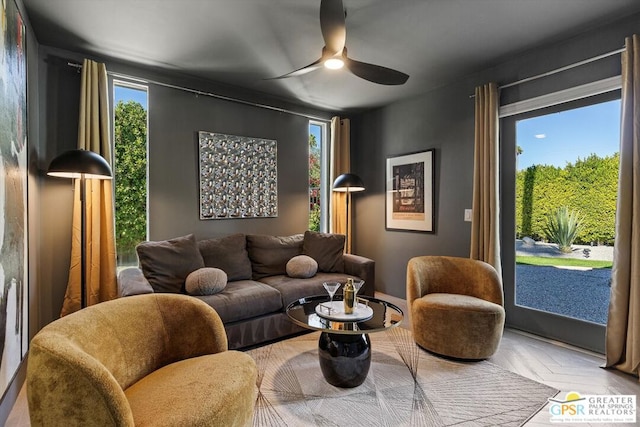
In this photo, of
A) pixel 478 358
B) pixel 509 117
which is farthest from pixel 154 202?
pixel 509 117

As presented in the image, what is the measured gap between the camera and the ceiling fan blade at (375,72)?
7.74 ft

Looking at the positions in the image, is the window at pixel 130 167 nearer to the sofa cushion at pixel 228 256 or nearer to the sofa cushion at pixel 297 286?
the sofa cushion at pixel 228 256

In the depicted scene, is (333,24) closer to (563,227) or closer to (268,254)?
(268,254)

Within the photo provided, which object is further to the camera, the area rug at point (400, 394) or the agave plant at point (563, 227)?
the agave plant at point (563, 227)

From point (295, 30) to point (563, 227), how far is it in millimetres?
2908

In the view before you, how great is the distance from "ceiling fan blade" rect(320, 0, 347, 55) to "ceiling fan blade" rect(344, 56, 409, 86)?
16cm

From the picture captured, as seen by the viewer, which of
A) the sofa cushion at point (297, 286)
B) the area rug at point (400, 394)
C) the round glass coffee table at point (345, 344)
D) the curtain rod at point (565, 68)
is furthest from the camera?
the sofa cushion at point (297, 286)

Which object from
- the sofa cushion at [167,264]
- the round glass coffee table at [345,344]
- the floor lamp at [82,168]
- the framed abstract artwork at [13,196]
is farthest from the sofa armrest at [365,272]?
the framed abstract artwork at [13,196]

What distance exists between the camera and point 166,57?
3.03m

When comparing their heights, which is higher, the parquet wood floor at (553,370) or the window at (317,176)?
the window at (317,176)

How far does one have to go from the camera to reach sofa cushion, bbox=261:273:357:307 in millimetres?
3053

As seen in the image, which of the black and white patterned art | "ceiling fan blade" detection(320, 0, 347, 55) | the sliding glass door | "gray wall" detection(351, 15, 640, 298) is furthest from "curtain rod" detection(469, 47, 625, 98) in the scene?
the black and white patterned art

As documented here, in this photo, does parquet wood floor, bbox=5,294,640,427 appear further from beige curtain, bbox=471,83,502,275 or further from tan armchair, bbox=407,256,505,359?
beige curtain, bbox=471,83,502,275

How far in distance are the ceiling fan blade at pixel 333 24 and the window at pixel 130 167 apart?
2195mm
